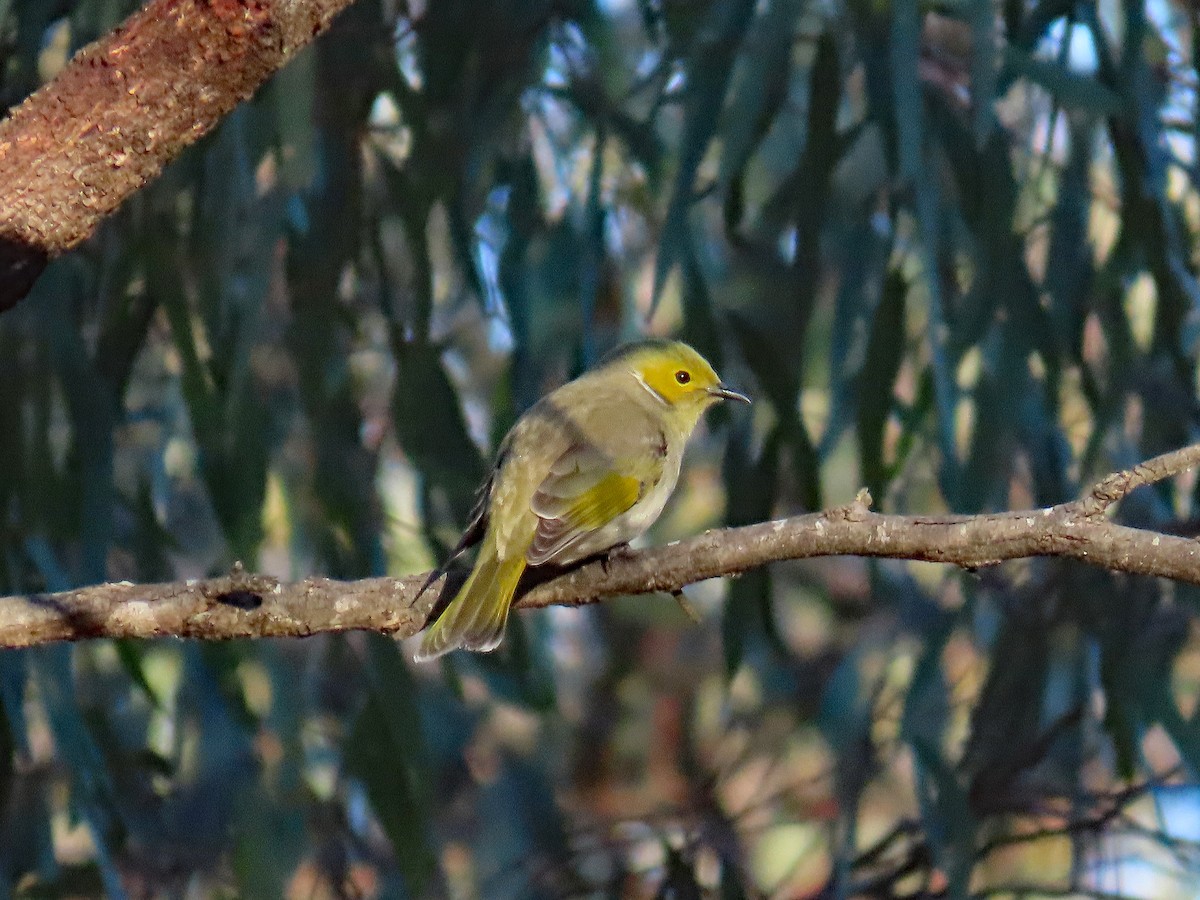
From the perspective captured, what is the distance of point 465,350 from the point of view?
3863 mm

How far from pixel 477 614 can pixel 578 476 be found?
1.32 ft

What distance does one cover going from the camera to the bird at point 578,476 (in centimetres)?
211

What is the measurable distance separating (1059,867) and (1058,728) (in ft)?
1.70

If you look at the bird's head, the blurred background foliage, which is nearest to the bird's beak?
the bird's head

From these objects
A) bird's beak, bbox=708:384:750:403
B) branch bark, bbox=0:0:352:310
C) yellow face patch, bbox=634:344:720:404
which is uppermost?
branch bark, bbox=0:0:352:310

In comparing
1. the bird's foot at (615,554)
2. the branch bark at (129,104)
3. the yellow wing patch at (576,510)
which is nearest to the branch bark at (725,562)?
the bird's foot at (615,554)

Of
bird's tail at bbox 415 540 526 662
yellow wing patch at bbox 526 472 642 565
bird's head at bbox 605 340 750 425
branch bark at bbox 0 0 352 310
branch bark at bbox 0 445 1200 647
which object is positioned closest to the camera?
branch bark at bbox 0 445 1200 647

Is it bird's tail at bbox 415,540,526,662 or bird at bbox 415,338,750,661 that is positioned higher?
bird at bbox 415,338,750,661

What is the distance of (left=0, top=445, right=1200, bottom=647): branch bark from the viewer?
165 centimetres

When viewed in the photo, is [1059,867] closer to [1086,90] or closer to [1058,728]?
[1058,728]

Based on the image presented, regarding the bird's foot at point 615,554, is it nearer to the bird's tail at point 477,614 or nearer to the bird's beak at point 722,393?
the bird's tail at point 477,614

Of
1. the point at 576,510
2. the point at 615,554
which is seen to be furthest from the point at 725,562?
the point at 576,510

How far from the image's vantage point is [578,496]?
7.72ft

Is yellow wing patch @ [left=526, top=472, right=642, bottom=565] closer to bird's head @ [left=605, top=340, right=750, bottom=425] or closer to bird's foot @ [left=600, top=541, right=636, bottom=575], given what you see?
bird's foot @ [left=600, top=541, right=636, bottom=575]
